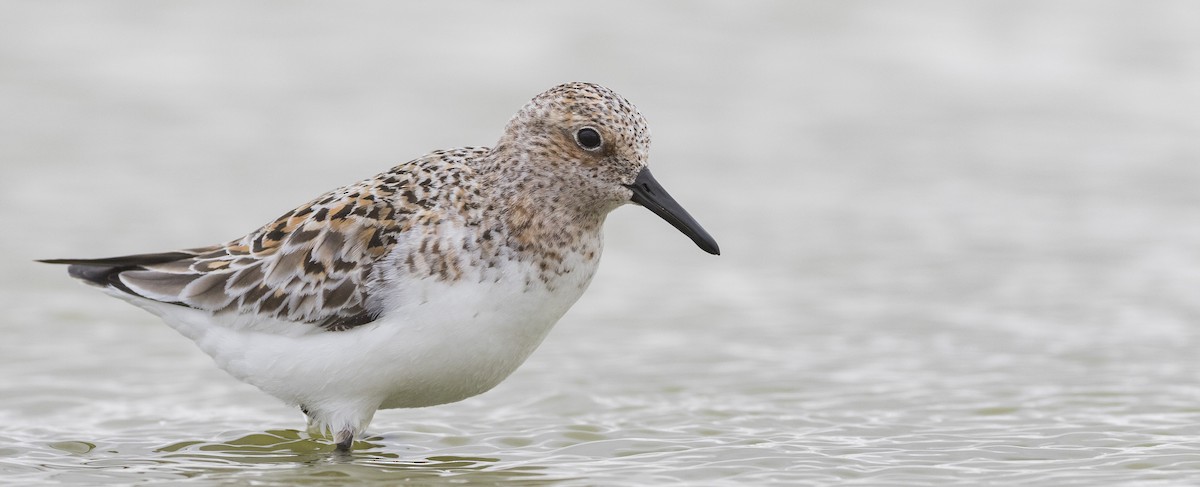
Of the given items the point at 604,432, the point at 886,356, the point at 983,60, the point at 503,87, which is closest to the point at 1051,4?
the point at 983,60

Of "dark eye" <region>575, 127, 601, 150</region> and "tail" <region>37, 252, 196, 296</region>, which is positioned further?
"tail" <region>37, 252, 196, 296</region>

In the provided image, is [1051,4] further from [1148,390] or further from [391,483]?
[391,483]

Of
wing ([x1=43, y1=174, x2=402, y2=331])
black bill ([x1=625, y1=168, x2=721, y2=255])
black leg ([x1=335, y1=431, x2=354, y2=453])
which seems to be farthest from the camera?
black leg ([x1=335, y1=431, x2=354, y2=453])

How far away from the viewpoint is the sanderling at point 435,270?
6.69 metres

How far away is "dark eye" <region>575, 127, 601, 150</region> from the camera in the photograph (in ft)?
22.1

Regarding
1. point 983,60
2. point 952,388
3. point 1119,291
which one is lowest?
point 952,388

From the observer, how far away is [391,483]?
7016 mm

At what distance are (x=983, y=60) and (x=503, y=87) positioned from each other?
5.13 metres

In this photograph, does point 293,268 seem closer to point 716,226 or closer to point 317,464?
point 317,464

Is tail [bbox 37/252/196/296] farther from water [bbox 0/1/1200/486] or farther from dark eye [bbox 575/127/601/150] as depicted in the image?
dark eye [bbox 575/127/601/150]

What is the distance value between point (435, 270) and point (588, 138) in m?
0.88

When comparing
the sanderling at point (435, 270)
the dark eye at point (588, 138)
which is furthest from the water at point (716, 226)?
the dark eye at point (588, 138)

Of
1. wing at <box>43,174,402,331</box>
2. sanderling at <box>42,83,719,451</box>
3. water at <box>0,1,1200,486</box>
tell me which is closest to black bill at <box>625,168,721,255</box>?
sanderling at <box>42,83,719,451</box>

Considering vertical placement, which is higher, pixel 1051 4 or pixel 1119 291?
pixel 1051 4
